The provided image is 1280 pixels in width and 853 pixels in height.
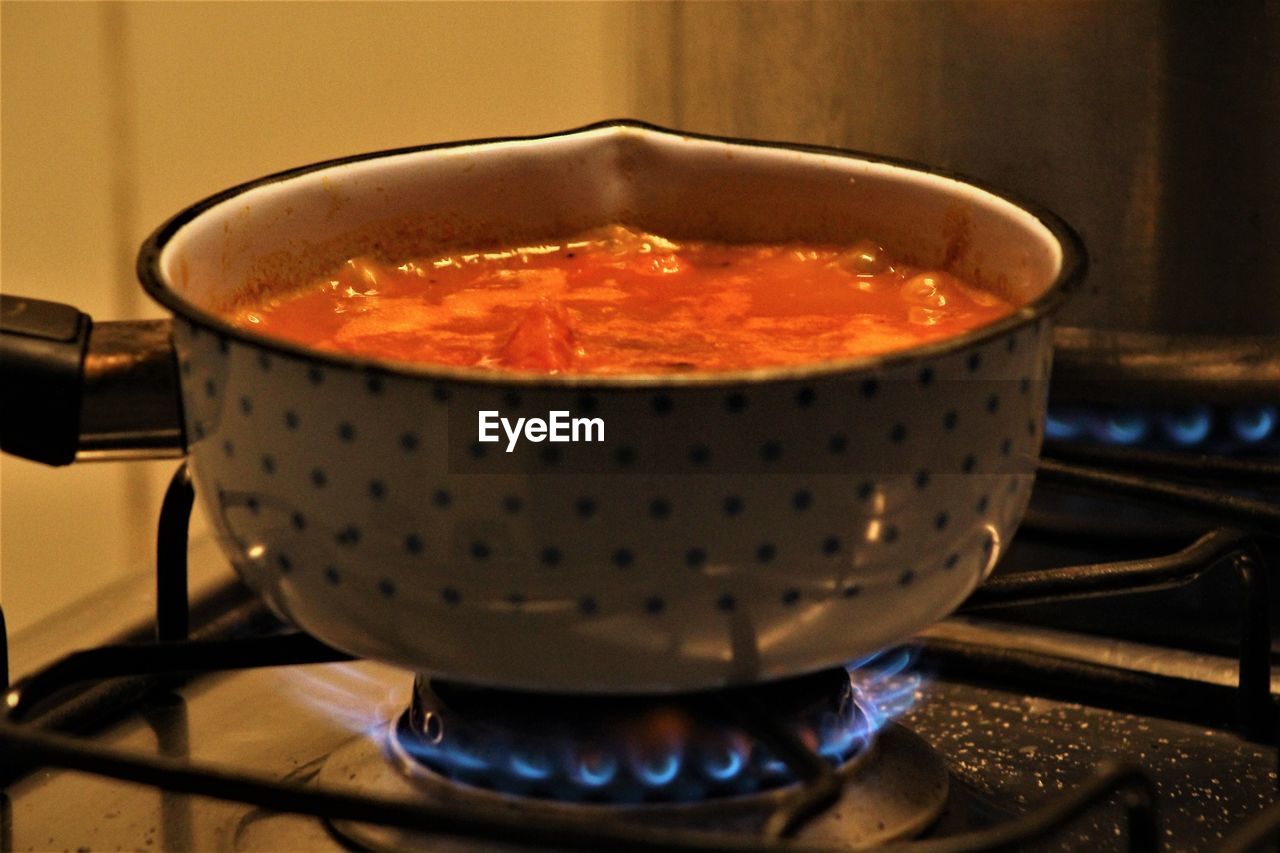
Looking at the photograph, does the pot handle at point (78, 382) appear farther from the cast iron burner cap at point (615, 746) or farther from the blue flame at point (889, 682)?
the blue flame at point (889, 682)

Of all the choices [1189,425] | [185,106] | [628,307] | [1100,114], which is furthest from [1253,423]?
[185,106]

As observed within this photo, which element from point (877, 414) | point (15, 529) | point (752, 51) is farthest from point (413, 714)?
point (15, 529)

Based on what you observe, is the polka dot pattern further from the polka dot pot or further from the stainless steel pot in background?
the stainless steel pot in background

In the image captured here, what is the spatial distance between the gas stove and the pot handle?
70mm

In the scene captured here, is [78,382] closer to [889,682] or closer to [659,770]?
[659,770]

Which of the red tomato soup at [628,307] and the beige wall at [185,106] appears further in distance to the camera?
the beige wall at [185,106]

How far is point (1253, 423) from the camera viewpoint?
65cm

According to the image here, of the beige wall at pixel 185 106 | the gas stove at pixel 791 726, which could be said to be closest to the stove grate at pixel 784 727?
the gas stove at pixel 791 726

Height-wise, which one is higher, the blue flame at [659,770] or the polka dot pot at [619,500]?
the polka dot pot at [619,500]

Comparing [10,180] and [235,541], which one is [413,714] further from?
[10,180]

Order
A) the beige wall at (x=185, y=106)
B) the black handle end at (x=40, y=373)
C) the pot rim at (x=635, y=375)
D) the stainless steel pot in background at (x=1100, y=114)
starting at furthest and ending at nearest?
the beige wall at (x=185, y=106)
the stainless steel pot in background at (x=1100, y=114)
the black handle end at (x=40, y=373)
the pot rim at (x=635, y=375)

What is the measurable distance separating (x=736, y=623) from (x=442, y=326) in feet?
0.59

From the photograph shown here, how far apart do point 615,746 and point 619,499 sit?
0.12 meters

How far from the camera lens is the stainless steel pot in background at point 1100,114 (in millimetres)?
618
